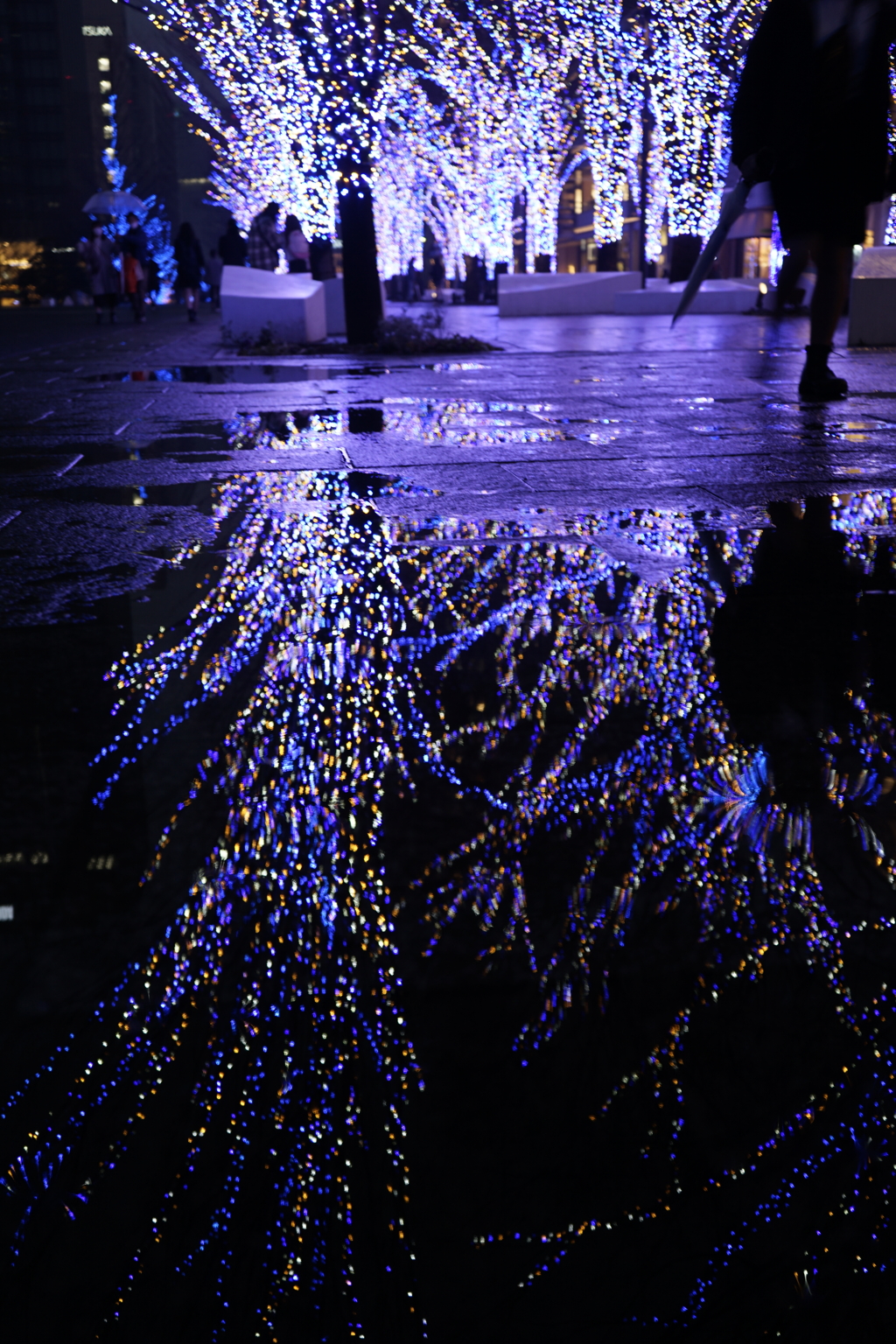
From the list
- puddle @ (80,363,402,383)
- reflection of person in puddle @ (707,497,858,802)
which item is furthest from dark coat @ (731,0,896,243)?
puddle @ (80,363,402,383)

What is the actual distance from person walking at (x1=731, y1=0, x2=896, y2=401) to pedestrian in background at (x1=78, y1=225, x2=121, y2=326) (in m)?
19.7

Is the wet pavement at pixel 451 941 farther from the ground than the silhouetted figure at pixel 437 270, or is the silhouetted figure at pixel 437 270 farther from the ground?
the silhouetted figure at pixel 437 270

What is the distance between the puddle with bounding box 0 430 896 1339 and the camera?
2.77 ft

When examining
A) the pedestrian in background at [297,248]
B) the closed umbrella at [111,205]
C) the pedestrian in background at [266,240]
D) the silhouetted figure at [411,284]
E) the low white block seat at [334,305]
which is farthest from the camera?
the silhouetted figure at [411,284]

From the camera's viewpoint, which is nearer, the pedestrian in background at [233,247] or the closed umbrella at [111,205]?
the pedestrian in background at [233,247]

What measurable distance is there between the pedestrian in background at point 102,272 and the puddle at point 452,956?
2305cm

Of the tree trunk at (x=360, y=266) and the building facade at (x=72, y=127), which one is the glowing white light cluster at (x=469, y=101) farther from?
the building facade at (x=72, y=127)

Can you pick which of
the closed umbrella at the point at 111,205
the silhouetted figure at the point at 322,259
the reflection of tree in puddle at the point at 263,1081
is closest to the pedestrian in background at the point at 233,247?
the silhouetted figure at the point at 322,259

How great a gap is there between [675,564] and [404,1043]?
209 cm

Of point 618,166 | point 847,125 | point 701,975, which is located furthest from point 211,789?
point 618,166

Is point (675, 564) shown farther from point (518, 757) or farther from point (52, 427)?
point (52, 427)

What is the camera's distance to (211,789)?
161 centimetres

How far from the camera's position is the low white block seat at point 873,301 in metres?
10.5

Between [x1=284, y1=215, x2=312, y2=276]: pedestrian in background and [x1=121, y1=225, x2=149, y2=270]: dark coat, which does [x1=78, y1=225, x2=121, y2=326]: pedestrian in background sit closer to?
[x1=121, y1=225, x2=149, y2=270]: dark coat
